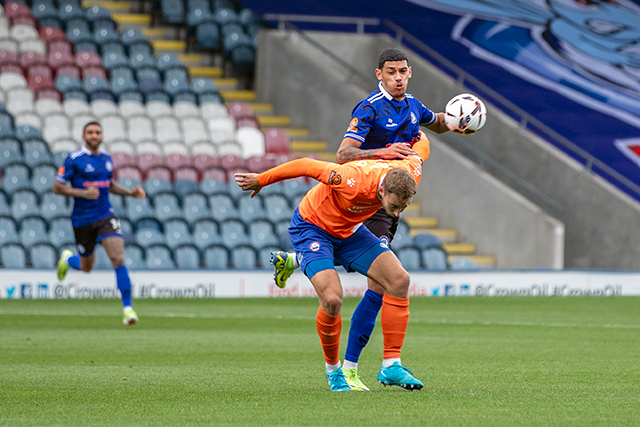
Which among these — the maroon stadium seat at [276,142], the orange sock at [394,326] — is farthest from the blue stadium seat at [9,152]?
the orange sock at [394,326]

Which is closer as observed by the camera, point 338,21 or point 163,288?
point 163,288

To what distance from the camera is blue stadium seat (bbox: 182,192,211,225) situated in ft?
53.8

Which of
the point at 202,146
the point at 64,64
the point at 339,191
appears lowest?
the point at 202,146

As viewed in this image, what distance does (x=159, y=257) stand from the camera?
50.4 ft

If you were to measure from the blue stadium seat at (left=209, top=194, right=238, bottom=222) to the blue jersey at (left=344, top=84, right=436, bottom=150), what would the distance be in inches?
400

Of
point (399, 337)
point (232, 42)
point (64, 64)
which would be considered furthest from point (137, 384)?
point (232, 42)

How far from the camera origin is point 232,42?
2177 cm

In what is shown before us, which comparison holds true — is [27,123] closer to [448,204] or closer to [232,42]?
[232,42]

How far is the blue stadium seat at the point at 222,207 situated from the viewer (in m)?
16.7

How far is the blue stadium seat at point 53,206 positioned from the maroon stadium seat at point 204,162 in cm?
287

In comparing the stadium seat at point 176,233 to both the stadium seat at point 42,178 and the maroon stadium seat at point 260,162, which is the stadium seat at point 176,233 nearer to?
the stadium seat at point 42,178

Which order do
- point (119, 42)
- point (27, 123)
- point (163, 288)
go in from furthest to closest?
point (119, 42) → point (27, 123) → point (163, 288)

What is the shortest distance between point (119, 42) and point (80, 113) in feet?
10.3

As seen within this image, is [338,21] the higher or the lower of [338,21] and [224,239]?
the higher
